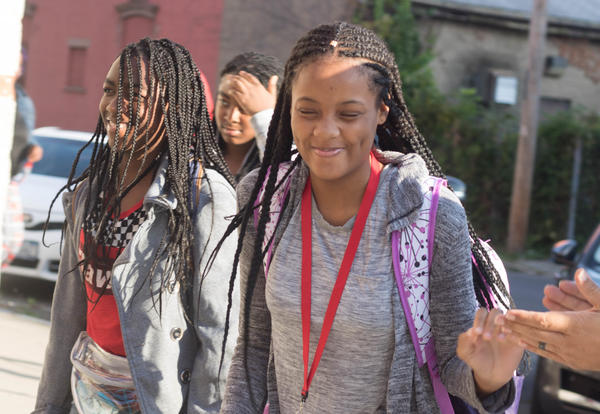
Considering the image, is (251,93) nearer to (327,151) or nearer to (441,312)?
(327,151)

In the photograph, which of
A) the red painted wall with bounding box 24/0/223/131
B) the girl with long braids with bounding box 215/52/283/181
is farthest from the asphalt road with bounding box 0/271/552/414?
the red painted wall with bounding box 24/0/223/131

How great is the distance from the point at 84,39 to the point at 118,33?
3.25 ft

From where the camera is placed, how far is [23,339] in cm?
598

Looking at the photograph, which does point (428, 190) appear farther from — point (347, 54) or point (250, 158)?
point (250, 158)

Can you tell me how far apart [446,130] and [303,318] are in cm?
1391

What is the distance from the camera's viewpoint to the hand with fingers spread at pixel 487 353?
5.00 feet

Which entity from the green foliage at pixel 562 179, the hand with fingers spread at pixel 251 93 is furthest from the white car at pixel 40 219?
the green foliage at pixel 562 179

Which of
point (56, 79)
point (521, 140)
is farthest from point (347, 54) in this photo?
point (56, 79)

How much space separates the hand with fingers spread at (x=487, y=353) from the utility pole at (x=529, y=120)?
13.0 meters

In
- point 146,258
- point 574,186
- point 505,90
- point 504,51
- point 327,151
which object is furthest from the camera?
point 504,51

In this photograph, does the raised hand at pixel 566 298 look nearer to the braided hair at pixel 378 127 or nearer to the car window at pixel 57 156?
the braided hair at pixel 378 127

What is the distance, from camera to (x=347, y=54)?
1.82 metres

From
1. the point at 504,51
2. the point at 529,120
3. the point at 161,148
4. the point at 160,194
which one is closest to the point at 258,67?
the point at 161,148

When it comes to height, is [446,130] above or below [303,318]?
above
